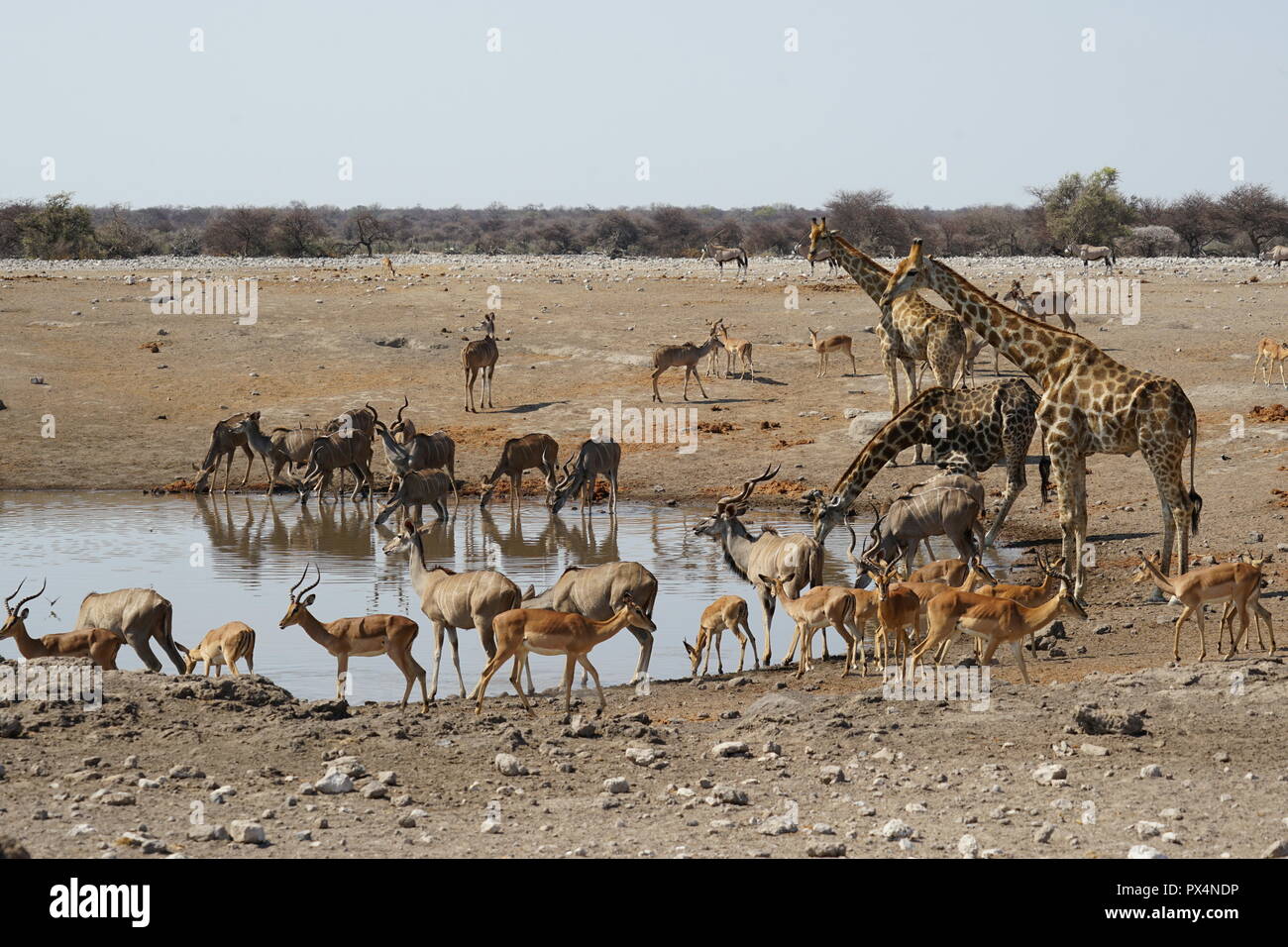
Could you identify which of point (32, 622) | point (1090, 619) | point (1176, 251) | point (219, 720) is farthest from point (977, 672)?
point (1176, 251)

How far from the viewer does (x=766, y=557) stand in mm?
14297

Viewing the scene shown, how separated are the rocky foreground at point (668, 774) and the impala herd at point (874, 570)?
2.29 ft

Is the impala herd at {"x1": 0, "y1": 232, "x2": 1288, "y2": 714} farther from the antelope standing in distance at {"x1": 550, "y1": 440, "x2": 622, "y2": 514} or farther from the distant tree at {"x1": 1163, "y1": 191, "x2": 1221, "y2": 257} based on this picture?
the distant tree at {"x1": 1163, "y1": 191, "x2": 1221, "y2": 257}

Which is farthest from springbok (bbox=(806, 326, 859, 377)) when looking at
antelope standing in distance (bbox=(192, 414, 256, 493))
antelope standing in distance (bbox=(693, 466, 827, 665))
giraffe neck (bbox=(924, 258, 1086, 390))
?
antelope standing in distance (bbox=(693, 466, 827, 665))

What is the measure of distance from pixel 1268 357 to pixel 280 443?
52.6 ft

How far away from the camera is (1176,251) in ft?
197

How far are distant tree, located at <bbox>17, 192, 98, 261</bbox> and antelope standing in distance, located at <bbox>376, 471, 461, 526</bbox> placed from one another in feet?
130

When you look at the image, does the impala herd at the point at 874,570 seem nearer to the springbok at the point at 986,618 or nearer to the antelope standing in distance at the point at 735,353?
the springbok at the point at 986,618

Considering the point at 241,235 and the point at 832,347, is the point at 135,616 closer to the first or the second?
the point at 832,347

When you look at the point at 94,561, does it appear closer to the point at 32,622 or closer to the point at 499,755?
the point at 32,622

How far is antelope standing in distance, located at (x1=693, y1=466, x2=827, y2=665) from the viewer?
44.7 ft

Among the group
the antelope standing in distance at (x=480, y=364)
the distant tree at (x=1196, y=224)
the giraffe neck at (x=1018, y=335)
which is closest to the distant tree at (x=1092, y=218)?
the distant tree at (x=1196, y=224)

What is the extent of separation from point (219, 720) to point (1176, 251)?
5579 cm

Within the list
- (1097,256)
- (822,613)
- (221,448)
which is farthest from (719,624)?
(1097,256)
